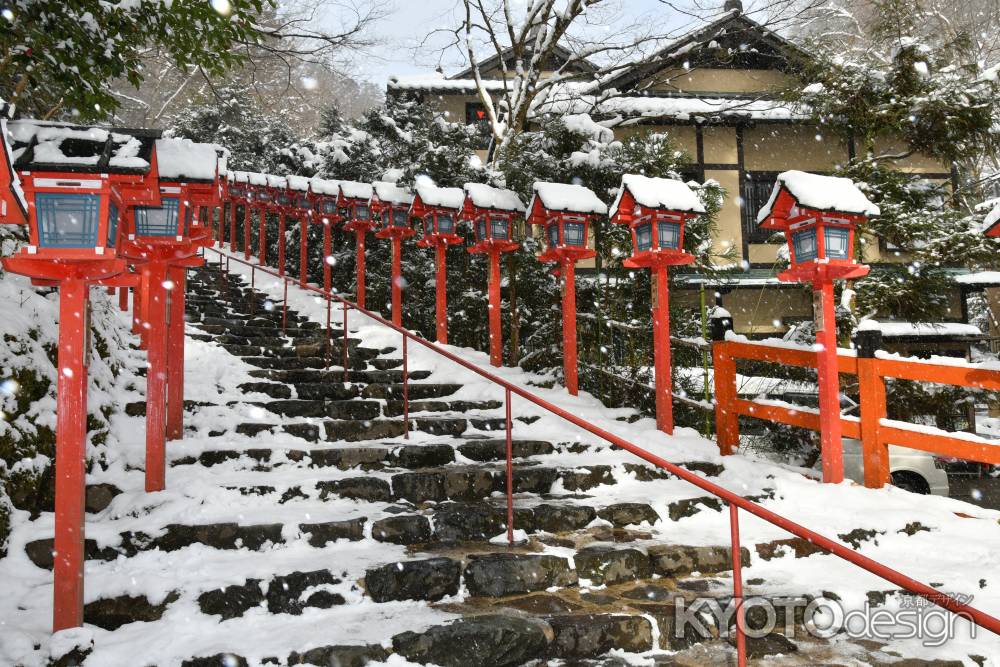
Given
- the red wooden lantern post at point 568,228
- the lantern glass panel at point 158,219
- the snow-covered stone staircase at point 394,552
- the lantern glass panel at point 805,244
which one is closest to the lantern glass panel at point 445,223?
the red wooden lantern post at point 568,228

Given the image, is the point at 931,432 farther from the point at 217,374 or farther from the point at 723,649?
the point at 217,374

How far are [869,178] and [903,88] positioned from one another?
1701 millimetres

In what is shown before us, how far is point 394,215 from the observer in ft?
34.0

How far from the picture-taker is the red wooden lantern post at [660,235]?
21.2 ft

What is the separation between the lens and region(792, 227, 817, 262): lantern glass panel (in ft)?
18.5

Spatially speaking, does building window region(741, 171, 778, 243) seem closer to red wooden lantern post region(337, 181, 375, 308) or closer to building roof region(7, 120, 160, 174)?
red wooden lantern post region(337, 181, 375, 308)

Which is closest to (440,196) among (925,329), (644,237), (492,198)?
(492,198)

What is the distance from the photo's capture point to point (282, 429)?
18.2 feet

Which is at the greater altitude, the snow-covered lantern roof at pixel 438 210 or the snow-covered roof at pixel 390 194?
the snow-covered roof at pixel 390 194

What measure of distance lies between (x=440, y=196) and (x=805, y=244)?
5271mm

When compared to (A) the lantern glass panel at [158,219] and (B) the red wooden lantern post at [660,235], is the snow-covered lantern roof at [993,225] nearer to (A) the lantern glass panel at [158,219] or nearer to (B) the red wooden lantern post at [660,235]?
(B) the red wooden lantern post at [660,235]

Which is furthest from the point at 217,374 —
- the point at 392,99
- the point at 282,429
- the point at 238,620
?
the point at 392,99

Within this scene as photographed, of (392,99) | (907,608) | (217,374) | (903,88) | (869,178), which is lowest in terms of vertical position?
(907,608)

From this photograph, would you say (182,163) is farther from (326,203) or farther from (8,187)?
(326,203)
